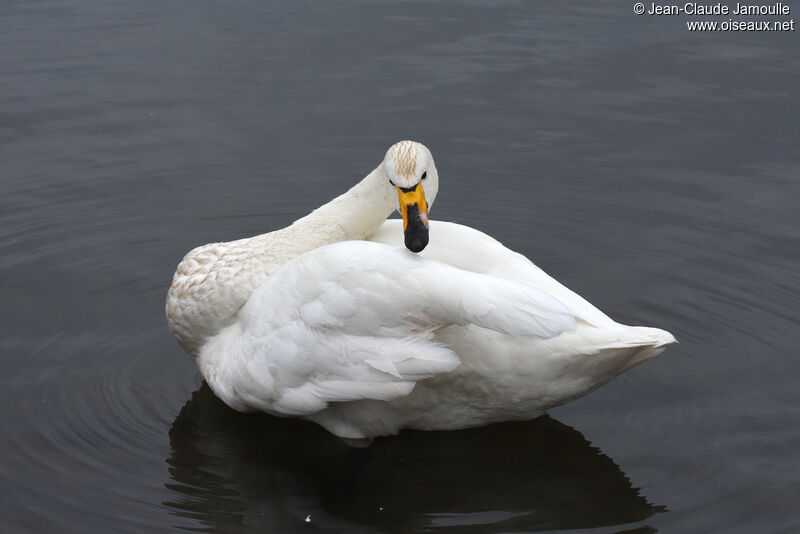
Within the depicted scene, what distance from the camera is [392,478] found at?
663cm

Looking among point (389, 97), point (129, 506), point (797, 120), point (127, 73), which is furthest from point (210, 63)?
point (129, 506)

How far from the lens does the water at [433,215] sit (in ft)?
21.1

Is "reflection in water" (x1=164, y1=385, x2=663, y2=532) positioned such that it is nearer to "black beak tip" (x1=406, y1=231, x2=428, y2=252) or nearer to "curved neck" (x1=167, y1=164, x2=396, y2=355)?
"curved neck" (x1=167, y1=164, x2=396, y2=355)

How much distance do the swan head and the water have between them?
1.42 metres

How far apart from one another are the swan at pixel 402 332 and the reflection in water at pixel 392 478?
0.83ft

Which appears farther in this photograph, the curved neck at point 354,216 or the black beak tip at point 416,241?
the curved neck at point 354,216

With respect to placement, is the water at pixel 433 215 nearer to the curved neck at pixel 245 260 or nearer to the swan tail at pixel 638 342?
the curved neck at pixel 245 260

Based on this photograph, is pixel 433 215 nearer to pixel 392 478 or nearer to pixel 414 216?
pixel 414 216

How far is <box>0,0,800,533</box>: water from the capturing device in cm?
645

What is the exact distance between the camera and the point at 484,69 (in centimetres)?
1209

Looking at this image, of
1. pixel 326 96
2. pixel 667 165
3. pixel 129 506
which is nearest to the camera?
pixel 129 506

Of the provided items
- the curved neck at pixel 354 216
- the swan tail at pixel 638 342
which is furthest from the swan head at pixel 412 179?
the swan tail at pixel 638 342

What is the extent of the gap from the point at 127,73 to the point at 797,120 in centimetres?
674

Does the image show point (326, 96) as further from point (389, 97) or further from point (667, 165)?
point (667, 165)
